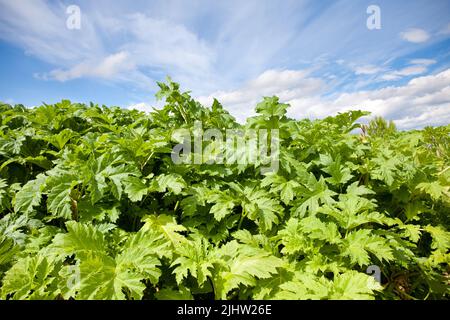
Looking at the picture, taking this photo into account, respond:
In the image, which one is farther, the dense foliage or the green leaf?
the green leaf

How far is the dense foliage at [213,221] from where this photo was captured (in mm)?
1886

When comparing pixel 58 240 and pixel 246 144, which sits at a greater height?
pixel 246 144

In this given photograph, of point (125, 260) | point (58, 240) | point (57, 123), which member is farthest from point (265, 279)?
point (57, 123)

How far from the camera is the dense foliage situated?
1.89 m

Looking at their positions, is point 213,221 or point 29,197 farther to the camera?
point 213,221

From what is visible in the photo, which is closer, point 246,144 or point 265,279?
point 265,279

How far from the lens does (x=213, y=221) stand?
8.51 feet

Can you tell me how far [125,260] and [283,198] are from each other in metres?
1.39

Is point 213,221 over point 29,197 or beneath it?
beneath

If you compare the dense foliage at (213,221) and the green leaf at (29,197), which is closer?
the dense foliage at (213,221)
